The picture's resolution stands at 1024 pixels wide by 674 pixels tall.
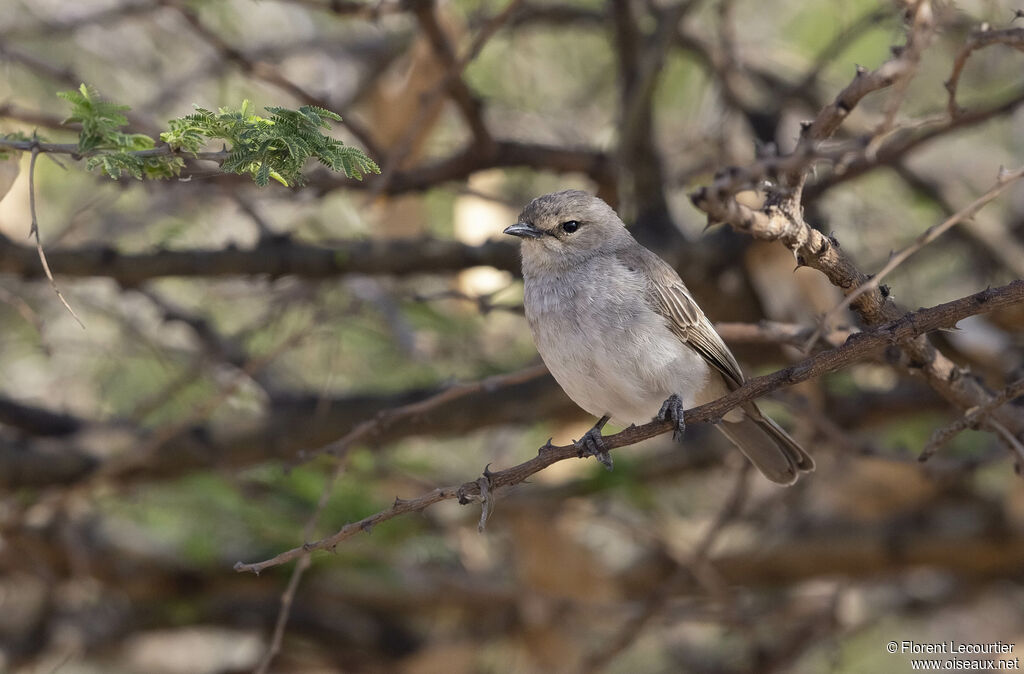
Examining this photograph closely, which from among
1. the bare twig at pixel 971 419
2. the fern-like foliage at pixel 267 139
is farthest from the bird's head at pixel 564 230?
the fern-like foliage at pixel 267 139

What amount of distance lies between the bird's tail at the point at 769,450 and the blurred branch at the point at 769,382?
135cm

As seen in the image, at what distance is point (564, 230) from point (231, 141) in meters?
2.05

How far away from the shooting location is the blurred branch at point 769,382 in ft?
8.12

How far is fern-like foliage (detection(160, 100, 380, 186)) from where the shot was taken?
2455 mm

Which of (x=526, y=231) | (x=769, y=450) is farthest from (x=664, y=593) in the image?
(x=526, y=231)

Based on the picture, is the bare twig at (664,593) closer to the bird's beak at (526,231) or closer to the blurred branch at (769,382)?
the bird's beak at (526,231)

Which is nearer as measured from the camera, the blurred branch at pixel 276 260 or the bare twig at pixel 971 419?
the bare twig at pixel 971 419

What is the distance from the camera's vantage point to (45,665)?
5.94m

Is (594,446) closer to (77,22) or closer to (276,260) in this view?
(276,260)

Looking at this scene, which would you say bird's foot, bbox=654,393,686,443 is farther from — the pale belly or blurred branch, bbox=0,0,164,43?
blurred branch, bbox=0,0,164,43

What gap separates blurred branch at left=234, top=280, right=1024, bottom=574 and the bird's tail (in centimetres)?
135

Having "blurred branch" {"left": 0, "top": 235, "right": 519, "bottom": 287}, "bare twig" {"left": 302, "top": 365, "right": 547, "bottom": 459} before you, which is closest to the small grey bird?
"bare twig" {"left": 302, "top": 365, "right": 547, "bottom": 459}

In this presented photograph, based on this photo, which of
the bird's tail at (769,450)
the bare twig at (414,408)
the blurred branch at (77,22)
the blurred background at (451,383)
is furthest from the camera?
Result: the blurred branch at (77,22)

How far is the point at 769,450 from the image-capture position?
4.28 metres
